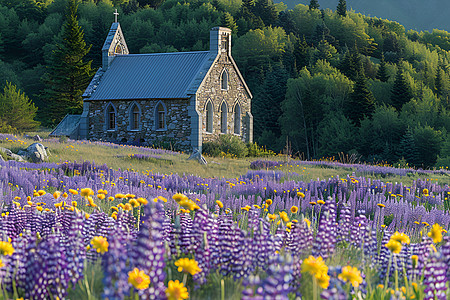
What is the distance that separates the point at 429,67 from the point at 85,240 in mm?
65215

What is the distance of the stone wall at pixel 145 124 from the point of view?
3478cm

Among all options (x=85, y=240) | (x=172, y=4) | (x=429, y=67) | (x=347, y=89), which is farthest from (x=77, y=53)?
(x=172, y=4)

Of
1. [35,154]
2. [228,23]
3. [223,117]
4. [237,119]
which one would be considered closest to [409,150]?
[237,119]

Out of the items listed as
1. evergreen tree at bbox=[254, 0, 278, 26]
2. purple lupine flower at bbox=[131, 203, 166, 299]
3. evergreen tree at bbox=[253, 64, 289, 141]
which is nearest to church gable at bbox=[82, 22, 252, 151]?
evergreen tree at bbox=[253, 64, 289, 141]

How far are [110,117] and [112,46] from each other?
5863 millimetres

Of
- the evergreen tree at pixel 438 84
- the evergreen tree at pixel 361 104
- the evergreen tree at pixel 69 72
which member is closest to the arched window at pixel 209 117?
the evergreen tree at pixel 69 72

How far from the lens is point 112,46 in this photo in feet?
131

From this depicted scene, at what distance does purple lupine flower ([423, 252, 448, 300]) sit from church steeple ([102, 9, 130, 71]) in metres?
38.1

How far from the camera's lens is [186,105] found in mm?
34562

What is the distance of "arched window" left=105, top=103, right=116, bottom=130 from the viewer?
37.6m

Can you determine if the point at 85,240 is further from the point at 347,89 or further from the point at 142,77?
the point at 347,89

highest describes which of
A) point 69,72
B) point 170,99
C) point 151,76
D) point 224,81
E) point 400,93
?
point 69,72

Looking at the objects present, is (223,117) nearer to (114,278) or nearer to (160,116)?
(160,116)

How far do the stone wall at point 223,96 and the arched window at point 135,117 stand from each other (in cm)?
469
